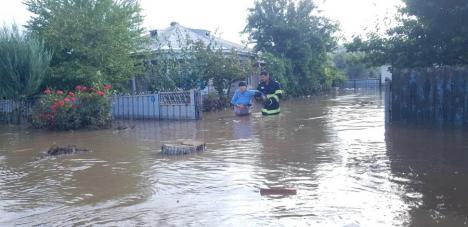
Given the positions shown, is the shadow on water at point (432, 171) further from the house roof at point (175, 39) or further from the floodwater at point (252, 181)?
the house roof at point (175, 39)

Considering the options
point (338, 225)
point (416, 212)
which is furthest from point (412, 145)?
point (338, 225)

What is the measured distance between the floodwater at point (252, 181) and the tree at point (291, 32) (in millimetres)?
22213

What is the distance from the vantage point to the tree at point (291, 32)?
34250 mm

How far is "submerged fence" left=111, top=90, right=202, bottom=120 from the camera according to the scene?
1802 centimetres

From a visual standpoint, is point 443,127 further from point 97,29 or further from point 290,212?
point 97,29

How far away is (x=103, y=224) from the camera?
18.1ft

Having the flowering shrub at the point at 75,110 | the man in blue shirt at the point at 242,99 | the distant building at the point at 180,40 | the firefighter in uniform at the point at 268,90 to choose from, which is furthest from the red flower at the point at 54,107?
the distant building at the point at 180,40

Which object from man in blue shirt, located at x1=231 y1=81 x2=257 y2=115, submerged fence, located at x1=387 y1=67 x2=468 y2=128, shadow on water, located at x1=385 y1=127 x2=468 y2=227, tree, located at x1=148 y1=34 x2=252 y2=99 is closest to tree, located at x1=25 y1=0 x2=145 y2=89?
tree, located at x1=148 y1=34 x2=252 y2=99

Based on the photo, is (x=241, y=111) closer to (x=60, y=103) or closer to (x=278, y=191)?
(x=60, y=103)

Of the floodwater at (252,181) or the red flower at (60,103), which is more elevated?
the red flower at (60,103)

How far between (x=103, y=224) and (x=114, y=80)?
16253mm

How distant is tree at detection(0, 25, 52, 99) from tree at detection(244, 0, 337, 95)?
18.0 m

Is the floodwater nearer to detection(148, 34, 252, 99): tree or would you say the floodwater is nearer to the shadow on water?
the shadow on water

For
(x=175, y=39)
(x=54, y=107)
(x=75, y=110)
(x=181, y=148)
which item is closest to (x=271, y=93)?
(x=181, y=148)
